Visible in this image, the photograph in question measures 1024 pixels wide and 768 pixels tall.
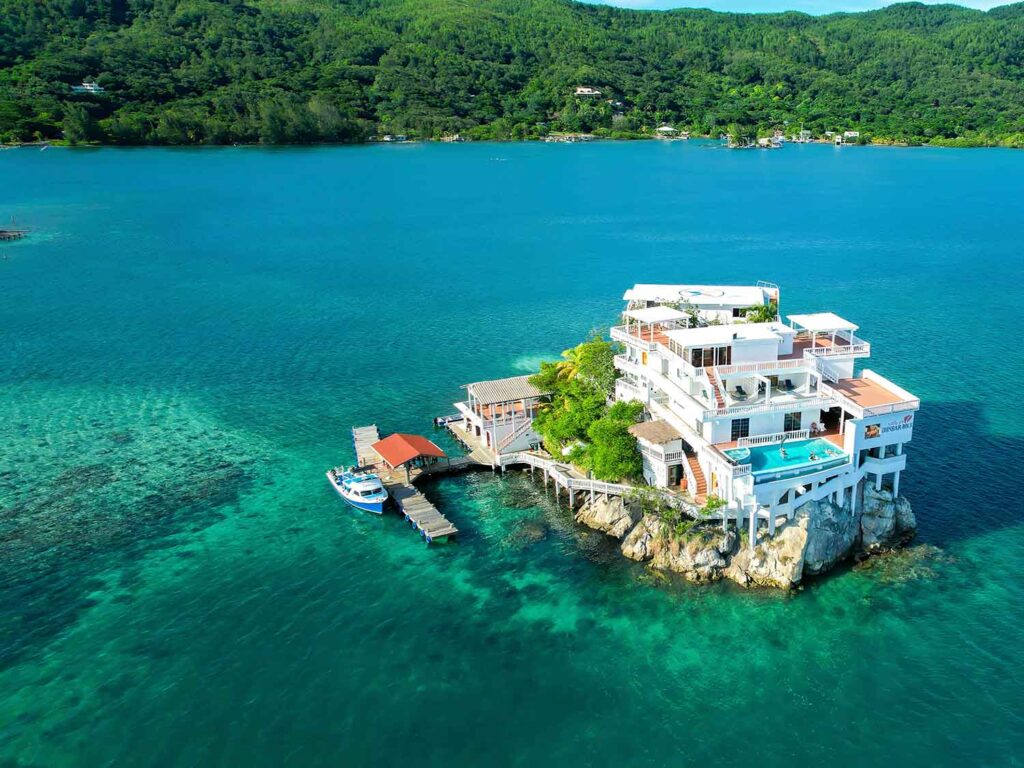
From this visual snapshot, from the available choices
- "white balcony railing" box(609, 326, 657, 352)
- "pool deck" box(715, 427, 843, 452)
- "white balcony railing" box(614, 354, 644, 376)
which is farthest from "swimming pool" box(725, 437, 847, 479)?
"white balcony railing" box(614, 354, 644, 376)

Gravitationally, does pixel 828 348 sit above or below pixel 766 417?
above

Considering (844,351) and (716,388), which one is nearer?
(716,388)

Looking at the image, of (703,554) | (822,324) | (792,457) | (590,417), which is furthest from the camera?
(590,417)

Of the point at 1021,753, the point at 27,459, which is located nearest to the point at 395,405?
the point at 27,459

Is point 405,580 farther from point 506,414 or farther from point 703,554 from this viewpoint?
point 506,414

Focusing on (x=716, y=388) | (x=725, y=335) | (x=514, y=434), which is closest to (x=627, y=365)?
(x=725, y=335)

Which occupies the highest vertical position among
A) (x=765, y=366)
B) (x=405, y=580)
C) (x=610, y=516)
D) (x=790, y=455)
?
(x=765, y=366)

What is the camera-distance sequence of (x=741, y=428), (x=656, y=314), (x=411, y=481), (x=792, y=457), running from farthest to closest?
(x=656, y=314) < (x=411, y=481) < (x=741, y=428) < (x=792, y=457)
